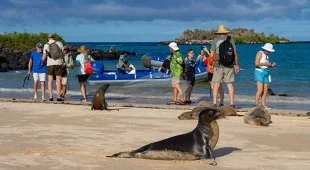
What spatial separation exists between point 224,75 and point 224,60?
367 mm

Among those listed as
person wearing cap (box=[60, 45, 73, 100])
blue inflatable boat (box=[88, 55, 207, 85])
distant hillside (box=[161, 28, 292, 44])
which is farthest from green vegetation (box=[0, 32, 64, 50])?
distant hillside (box=[161, 28, 292, 44])

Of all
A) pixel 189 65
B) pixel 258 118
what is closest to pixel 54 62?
pixel 189 65

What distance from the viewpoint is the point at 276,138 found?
9.32m

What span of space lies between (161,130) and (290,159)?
286 centimetres

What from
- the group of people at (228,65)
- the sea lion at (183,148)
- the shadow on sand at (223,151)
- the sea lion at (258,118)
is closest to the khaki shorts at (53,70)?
the group of people at (228,65)

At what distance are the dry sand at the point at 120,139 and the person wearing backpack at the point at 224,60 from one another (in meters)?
1.17

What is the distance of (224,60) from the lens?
1262 centimetres

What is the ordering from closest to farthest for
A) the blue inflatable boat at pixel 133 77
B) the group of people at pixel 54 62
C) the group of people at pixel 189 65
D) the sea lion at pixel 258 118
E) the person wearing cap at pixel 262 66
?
the sea lion at pixel 258 118 < the group of people at pixel 189 65 < the person wearing cap at pixel 262 66 < the group of people at pixel 54 62 < the blue inflatable boat at pixel 133 77

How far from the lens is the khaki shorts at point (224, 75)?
504 inches

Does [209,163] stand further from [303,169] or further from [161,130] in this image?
[161,130]

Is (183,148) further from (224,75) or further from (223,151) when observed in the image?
(224,75)

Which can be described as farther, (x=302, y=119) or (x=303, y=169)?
(x=302, y=119)

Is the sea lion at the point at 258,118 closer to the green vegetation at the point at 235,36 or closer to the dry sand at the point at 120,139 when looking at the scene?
the dry sand at the point at 120,139

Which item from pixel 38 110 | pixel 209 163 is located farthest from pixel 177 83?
pixel 209 163
